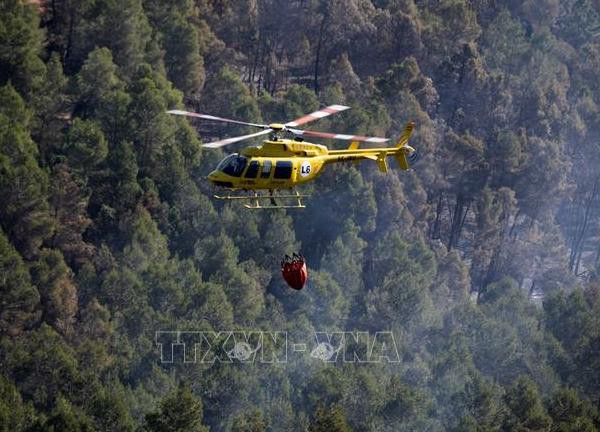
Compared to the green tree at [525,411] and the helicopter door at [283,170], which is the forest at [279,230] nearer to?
the green tree at [525,411]

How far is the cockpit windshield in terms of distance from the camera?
162 feet

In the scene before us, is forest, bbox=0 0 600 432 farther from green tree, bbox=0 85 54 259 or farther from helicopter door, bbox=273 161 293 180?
helicopter door, bbox=273 161 293 180

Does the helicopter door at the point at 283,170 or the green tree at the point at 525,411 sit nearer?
the helicopter door at the point at 283,170

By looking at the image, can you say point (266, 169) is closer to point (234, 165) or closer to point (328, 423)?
point (234, 165)

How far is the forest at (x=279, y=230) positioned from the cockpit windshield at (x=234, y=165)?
1752 cm

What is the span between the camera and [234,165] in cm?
4947

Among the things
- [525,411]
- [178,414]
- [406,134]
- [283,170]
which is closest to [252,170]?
[283,170]

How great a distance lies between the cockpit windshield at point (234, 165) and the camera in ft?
162

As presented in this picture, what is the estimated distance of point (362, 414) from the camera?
76.8m

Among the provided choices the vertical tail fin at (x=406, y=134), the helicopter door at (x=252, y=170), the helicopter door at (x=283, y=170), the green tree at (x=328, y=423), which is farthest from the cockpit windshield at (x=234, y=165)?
the green tree at (x=328, y=423)

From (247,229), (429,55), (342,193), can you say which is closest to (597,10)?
(429,55)

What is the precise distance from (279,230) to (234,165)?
41.0 meters

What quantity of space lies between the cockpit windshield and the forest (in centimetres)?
1752

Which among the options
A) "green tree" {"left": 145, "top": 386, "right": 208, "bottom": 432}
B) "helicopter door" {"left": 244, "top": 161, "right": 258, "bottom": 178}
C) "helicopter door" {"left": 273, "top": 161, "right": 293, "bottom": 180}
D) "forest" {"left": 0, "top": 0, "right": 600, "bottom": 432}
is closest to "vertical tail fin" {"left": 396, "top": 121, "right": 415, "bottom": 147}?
"helicopter door" {"left": 273, "top": 161, "right": 293, "bottom": 180}
